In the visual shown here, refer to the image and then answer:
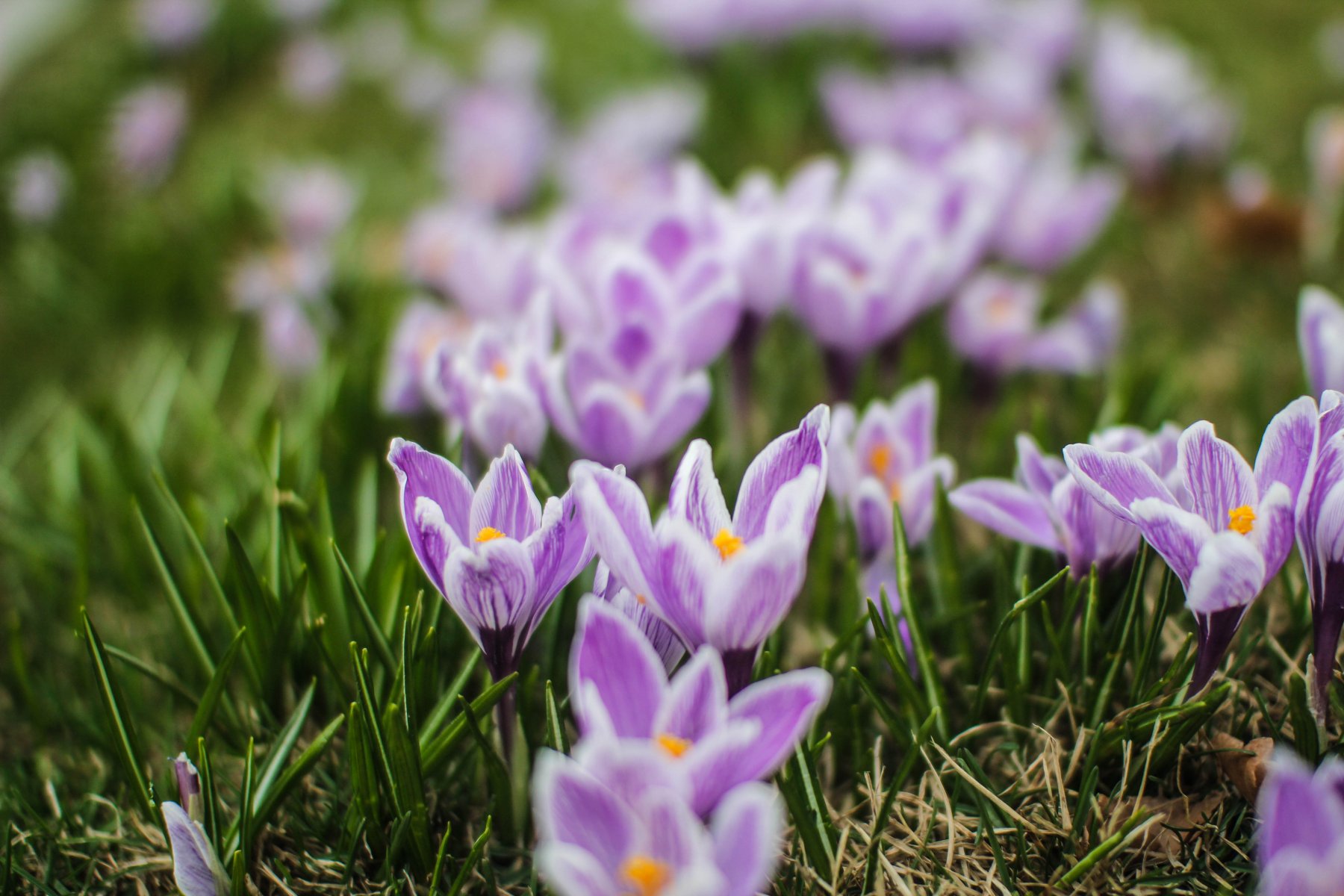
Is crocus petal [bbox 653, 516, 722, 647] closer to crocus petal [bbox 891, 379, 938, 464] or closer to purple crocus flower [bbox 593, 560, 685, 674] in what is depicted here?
purple crocus flower [bbox 593, 560, 685, 674]

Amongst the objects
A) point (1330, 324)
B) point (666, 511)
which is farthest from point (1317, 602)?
point (666, 511)

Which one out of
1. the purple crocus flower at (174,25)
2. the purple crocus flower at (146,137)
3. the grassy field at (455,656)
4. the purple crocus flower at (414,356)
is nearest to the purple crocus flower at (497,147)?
the grassy field at (455,656)

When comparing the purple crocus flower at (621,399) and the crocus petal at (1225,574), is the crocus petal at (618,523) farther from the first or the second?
the crocus petal at (1225,574)

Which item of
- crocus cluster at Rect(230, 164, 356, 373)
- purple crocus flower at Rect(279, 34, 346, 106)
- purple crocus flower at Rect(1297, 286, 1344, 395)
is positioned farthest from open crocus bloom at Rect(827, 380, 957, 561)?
purple crocus flower at Rect(279, 34, 346, 106)

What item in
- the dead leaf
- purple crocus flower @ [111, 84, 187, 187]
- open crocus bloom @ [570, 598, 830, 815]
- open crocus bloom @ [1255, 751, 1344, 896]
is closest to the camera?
open crocus bloom @ [1255, 751, 1344, 896]

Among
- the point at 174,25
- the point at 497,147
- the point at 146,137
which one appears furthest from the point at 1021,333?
the point at 174,25
